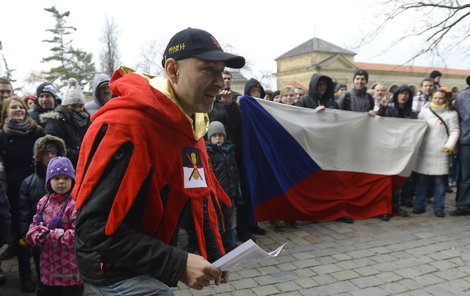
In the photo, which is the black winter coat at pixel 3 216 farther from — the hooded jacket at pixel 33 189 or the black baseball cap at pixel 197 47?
the black baseball cap at pixel 197 47

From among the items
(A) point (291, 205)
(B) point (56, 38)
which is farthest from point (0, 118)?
(B) point (56, 38)

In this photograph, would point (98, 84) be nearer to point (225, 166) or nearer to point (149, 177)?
point (225, 166)

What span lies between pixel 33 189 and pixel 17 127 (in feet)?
2.68

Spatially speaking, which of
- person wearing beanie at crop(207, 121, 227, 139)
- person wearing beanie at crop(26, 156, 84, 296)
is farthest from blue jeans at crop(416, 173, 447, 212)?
person wearing beanie at crop(26, 156, 84, 296)

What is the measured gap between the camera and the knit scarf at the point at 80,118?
15.3ft

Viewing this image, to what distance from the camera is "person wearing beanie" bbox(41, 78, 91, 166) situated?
4.52m

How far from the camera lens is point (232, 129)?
5.60 meters

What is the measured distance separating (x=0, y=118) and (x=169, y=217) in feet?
12.2

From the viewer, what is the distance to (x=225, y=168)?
16.4 feet

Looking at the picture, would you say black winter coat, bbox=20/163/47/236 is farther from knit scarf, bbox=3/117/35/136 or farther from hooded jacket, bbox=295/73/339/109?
hooded jacket, bbox=295/73/339/109

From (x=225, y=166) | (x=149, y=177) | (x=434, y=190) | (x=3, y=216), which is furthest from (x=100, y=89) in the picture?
(x=434, y=190)

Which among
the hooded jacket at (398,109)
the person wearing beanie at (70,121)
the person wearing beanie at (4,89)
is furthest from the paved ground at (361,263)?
the person wearing beanie at (4,89)

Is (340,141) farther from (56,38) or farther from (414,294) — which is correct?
(56,38)

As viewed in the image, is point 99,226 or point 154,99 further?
point 154,99
